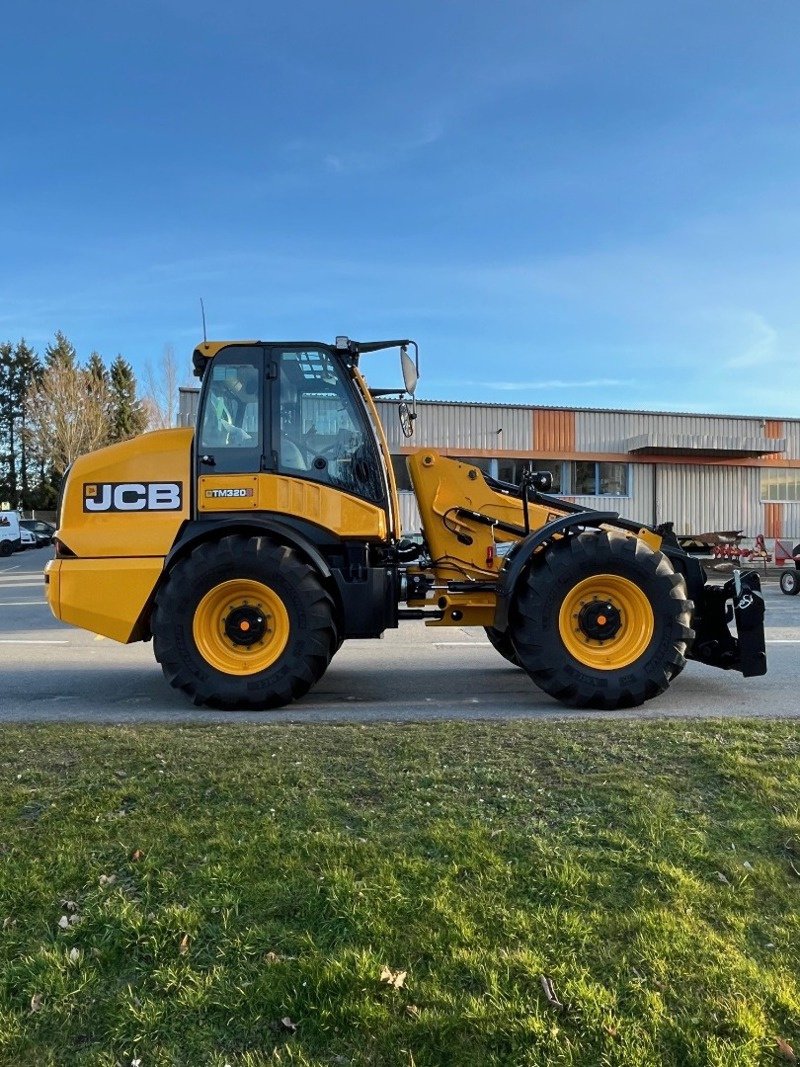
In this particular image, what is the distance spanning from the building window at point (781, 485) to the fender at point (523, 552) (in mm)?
25631

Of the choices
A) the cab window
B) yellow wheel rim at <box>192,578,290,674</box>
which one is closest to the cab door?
the cab window

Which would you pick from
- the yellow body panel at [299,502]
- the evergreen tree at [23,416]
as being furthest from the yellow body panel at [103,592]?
→ the evergreen tree at [23,416]

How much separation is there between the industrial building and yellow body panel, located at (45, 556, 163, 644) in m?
18.8

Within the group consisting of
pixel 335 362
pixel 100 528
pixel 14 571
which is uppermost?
pixel 335 362

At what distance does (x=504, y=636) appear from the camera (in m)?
7.86

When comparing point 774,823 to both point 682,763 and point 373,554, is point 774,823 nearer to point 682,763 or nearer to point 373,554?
point 682,763

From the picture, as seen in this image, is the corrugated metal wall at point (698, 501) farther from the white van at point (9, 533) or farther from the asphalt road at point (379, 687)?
the white van at point (9, 533)

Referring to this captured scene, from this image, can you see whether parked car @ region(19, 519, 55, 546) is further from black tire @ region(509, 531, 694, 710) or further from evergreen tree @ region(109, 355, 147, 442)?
black tire @ region(509, 531, 694, 710)

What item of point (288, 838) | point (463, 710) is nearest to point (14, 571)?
point (463, 710)

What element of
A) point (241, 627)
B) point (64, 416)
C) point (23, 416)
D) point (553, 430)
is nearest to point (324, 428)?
point (241, 627)

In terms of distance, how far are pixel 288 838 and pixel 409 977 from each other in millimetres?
1003

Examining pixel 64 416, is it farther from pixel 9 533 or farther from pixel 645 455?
pixel 645 455

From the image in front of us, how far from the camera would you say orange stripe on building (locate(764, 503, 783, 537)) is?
1156 inches

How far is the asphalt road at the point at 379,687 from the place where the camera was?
6391 mm
